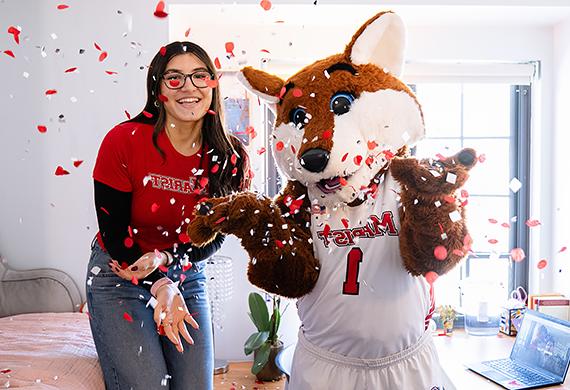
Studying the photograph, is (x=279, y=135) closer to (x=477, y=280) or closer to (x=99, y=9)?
(x=99, y=9)

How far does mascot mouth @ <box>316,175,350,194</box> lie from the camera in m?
1.33

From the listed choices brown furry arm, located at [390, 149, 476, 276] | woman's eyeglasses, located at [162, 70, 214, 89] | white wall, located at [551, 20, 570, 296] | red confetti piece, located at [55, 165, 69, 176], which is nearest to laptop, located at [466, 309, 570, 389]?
white wall, located at [551, 20, 570, 296]

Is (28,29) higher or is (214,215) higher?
(28,29)

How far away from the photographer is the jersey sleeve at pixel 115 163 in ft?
5.20

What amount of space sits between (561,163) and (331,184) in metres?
2.21

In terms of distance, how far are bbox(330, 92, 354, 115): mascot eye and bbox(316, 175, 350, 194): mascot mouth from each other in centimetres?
15

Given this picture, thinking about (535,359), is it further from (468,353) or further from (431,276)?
(431,276)

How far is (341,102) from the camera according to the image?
1.33 meters

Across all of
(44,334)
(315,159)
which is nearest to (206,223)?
(315,159)

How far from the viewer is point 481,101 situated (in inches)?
130

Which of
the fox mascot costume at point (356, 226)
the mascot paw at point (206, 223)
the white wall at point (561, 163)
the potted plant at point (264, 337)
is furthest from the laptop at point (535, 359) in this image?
the mascot paw at point (206, 223)

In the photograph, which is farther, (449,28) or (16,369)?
(449,28)

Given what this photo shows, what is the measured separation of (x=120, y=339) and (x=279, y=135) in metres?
0.74

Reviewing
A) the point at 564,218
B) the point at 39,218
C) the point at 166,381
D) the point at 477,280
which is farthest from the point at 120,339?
the point at 564,218
